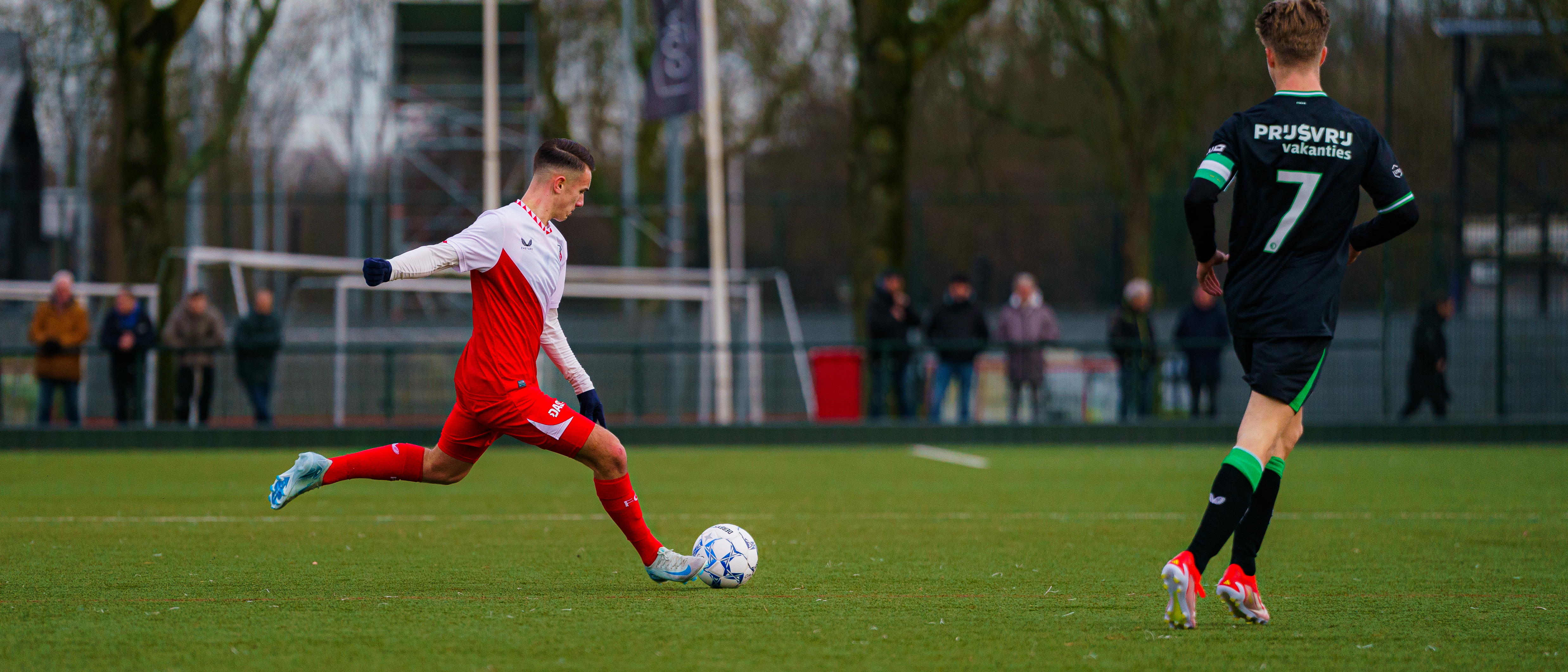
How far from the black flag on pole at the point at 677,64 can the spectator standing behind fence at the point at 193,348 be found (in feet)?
19.3

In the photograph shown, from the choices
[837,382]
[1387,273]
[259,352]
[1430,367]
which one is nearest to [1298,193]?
[837,382]

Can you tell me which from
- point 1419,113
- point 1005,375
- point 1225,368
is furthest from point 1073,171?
point 1005,375

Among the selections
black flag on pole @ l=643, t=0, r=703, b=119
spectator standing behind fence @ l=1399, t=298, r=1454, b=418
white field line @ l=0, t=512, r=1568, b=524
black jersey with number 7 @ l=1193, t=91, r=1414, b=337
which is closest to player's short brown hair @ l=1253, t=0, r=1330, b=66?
black jersey with number 7 @ l=1193, t=91, r=1414, b=337

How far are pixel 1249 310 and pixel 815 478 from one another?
24.8ft

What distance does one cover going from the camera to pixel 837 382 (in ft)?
58.5

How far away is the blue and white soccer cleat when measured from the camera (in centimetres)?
583

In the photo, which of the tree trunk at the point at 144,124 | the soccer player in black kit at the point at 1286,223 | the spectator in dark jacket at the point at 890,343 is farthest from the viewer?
the tree trunk at the point at 144,124

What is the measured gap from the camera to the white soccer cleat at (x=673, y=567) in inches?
234

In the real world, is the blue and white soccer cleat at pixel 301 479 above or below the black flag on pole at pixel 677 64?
below

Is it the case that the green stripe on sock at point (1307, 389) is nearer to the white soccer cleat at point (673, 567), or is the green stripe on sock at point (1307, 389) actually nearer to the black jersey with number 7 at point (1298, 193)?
the black jersey with number 7 at point (1298, 193)

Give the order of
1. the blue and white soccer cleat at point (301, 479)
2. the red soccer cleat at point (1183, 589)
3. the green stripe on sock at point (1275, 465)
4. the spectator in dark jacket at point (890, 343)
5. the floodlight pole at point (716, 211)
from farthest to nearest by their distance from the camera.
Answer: the floodlight pole at point (716, 211) → the spectator in dark jacket at point (890, 343) → the blue and white soccer cleat at point (301, 479) → the green stripe on sock at point (1275, 465) → the red soccer cleat at point (1183, 589)

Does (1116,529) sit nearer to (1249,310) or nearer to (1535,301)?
(1249,310)

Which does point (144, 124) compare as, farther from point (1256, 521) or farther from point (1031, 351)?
point (1256, 521)

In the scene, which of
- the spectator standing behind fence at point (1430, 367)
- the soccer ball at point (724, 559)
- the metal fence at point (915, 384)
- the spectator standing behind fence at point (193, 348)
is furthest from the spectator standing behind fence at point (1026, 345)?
the soccer ball at point (724, 559)
